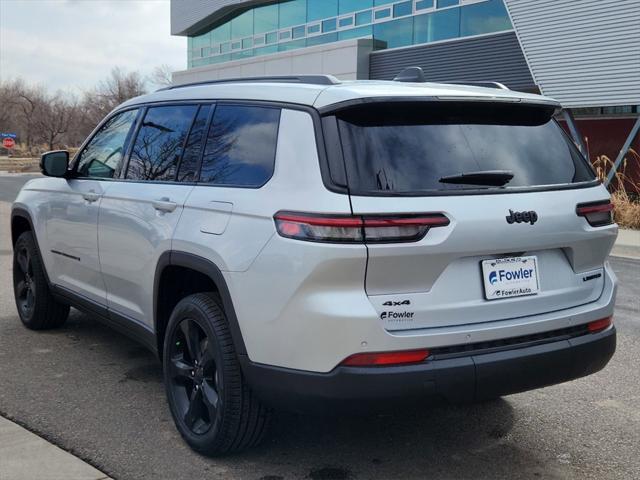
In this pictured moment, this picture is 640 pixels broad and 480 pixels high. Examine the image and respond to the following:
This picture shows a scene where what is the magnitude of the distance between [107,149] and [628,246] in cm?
1024

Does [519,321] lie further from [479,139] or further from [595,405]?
[595,405]

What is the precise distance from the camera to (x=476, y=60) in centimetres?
2112

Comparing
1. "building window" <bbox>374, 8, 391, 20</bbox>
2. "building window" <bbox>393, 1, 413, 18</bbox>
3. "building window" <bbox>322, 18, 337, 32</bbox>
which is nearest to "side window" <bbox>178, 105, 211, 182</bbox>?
"building window" <bbox>393, 1, 413, 18</bbox>

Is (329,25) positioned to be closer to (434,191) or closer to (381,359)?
(434,191)

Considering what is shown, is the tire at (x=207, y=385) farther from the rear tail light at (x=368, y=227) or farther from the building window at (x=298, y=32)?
the building window at (x=298, y=32)

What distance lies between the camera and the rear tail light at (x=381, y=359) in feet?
9.42

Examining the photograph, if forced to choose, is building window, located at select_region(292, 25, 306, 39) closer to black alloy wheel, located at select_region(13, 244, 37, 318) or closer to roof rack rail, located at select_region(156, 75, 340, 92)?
black alloy wheel, located at select_region(13, 244, 37, 318)

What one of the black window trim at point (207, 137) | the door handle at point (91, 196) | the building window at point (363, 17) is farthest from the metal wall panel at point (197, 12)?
the black window trim at point (207, 137)

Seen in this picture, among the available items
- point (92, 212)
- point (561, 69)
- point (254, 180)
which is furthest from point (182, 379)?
point (561, 69)

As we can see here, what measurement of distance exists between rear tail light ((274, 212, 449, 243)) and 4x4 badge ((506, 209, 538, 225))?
0.34m

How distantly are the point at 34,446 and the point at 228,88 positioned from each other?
209 centimetres

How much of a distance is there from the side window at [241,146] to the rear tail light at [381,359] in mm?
920

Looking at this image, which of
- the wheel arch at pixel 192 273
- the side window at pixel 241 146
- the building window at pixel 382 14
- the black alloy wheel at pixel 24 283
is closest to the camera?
the wheel arch at pixel 192 273

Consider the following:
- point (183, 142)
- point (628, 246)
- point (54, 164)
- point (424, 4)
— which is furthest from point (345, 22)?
point (183, 142)
